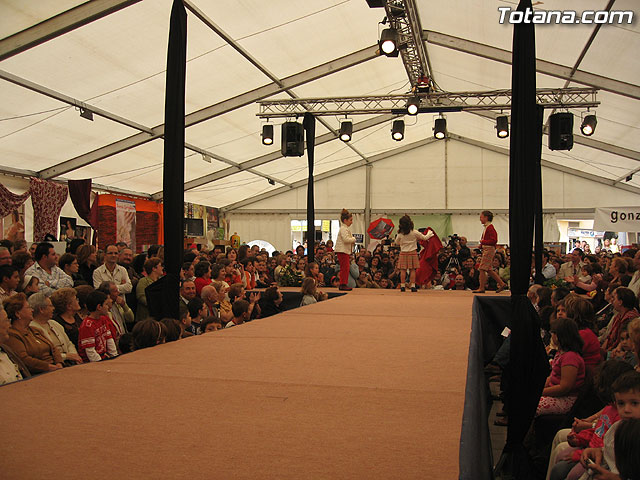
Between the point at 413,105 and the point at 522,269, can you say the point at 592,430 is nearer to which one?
the point at 522,269

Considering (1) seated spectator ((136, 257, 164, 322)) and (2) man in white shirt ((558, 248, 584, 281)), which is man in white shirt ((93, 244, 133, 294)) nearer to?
(1) seated spectator ((136, 257, 164, 322))

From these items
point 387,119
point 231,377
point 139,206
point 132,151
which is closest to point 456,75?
point 387,119

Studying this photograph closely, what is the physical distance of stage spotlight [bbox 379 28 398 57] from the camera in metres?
7.68

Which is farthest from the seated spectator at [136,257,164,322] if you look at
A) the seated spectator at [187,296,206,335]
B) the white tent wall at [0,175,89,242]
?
the white tent wall at [0,175,89,242]

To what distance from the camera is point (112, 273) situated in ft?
16.8

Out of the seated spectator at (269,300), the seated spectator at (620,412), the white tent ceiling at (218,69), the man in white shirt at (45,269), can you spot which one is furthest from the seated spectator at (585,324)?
the white tent ceiling at (218,69)

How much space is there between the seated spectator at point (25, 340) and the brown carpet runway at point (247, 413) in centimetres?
58

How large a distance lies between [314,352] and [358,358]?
30 centimetres

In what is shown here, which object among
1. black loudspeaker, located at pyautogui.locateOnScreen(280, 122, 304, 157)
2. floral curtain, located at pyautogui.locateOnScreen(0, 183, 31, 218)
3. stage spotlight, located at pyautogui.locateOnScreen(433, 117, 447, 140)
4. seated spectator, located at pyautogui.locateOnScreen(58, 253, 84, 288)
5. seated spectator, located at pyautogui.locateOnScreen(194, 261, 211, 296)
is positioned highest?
stage spotlight, located at pyautogui.locateOnScreen(433, 117, 447, 140)

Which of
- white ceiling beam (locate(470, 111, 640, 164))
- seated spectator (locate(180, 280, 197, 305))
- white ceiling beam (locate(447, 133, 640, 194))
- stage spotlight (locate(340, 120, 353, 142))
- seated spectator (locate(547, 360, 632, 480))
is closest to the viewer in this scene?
seated spectator (locate(547, 360, 632, 480))

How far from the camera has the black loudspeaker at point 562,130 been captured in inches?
368

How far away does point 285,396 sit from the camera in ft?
7.26

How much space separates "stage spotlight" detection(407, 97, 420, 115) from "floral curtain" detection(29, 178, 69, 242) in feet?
23.7

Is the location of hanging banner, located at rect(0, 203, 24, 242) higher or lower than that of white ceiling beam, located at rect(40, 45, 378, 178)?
lower
